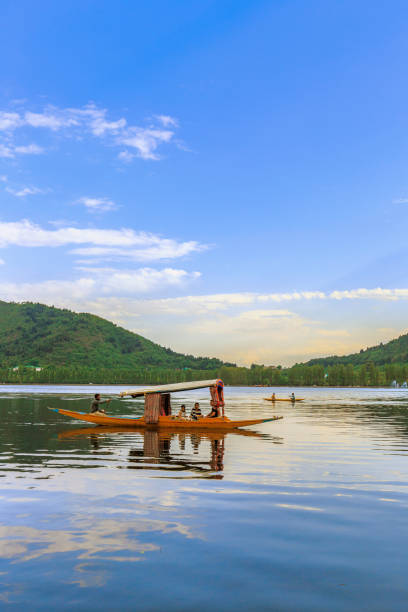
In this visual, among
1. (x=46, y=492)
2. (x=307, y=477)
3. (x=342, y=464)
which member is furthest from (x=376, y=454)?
(x=46, y=492)

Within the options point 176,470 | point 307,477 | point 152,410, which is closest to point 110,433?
point 152,410

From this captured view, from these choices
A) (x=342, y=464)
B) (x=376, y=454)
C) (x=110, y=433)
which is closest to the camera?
(x=342, y=464)

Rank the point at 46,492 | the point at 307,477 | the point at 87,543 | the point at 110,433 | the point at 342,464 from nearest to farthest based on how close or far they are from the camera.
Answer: the point at 87,543, the point at 46,492, the point at 307,477, the point at 342,464, the point at 110,433

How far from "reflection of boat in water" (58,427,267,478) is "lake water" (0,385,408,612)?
0.32 metres

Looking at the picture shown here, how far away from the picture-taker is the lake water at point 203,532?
10414 mm

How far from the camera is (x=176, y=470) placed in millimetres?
24469

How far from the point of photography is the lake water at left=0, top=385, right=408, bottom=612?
34.2 ft

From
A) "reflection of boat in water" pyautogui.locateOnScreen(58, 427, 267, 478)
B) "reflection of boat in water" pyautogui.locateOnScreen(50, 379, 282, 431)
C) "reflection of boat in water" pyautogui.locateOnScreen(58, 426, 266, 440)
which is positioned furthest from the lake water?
"reflection of boat in water" pyautogui.locateOnScreen(50, 379, 282, 431)

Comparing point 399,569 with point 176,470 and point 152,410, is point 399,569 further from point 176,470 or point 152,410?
point 152,410

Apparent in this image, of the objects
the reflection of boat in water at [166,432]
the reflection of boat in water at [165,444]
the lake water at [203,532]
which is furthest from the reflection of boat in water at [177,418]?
the lake water at [203,532]

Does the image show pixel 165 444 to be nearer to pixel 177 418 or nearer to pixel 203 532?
pixel 177 418

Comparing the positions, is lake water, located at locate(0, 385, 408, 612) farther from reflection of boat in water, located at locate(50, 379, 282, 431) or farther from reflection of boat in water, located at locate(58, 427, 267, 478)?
reflection of boat in water, located at locate(50, 379, 282, 431)

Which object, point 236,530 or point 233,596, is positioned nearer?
point 233,596

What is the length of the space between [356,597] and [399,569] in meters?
2.09
